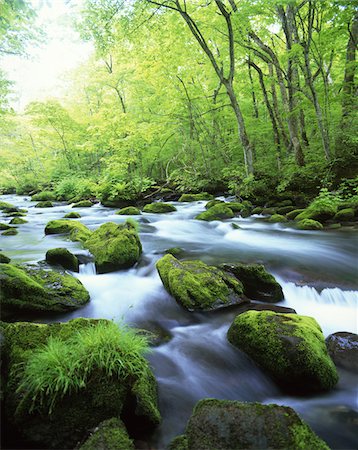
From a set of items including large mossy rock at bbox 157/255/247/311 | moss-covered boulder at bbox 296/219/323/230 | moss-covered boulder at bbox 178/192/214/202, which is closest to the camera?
large mossy rock at bbox 157/255/247/311

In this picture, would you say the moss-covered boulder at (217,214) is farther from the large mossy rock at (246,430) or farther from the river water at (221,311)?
the large mossy rock at (246,430)

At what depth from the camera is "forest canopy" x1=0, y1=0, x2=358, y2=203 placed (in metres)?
10.4

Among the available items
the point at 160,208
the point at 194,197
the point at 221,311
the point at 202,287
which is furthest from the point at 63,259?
the point at 194,197

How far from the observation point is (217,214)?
446 inches

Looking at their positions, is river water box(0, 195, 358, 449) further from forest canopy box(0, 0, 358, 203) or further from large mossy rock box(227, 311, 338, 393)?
forest canopy box(0, 0, 358, 203)

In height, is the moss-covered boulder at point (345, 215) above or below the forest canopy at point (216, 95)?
below

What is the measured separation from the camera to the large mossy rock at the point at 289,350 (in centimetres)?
282

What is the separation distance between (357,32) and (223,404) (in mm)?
14435

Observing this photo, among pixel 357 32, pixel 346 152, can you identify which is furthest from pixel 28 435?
pixel 357 32

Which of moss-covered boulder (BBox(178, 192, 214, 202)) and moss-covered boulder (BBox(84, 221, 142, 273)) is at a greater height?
moss-covered boulder (BBox(178, 192, 214, 202))

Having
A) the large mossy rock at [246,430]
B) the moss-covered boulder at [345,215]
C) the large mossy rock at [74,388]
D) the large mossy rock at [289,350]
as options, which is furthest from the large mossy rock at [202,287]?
the moss-covered boulder at [345,215]

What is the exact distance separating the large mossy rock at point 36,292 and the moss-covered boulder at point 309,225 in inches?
276

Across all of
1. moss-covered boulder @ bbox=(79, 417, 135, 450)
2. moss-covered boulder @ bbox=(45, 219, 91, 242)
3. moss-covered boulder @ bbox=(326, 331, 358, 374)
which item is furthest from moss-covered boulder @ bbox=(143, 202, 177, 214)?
moss-covered boulder @ bbox=(79, 417, 135, 450)

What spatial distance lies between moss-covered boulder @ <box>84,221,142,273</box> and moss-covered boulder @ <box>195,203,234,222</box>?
16.2 ft
